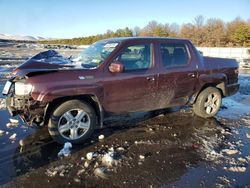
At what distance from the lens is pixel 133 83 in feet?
19.9

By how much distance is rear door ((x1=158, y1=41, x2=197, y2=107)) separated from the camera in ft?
21.7

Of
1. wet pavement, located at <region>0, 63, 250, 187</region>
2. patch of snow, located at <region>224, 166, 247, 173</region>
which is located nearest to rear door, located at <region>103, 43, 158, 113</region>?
wet pavement, located at <region>0, 63, 250, 187</region>

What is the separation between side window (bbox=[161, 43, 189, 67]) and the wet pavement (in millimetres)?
1388

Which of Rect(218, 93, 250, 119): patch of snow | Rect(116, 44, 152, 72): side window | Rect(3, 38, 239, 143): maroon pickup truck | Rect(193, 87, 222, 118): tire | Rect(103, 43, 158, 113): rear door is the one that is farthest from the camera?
Rect(218, 93, 250, 119): patch of snow

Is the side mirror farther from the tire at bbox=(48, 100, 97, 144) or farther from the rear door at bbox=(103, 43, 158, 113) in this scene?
the tire at bbox=(48, 100, 97, 144)

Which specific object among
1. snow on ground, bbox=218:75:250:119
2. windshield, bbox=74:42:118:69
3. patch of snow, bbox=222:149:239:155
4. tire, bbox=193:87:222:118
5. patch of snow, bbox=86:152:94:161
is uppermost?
windshield, bbox=74:42:118:69

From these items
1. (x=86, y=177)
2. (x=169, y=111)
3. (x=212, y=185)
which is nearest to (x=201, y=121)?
(x=169, y=111)

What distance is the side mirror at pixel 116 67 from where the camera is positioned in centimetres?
570

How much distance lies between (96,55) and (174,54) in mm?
1813

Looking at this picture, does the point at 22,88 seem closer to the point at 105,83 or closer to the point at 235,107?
the point at 105,83

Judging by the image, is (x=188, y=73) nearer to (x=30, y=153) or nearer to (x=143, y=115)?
(x=143, y=115)

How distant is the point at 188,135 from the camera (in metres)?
6.31

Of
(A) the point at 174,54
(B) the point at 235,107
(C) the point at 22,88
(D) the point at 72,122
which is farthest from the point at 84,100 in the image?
(B) the point at 235,107

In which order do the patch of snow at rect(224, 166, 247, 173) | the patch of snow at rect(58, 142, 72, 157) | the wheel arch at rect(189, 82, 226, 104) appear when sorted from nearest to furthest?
1. the patch of snow at rect(224, 166, 247, 173)
2. the patch of snow at rect(58, 142, 72, 157)
3. the wheel arch at rect(189, 82, 226, 104)
